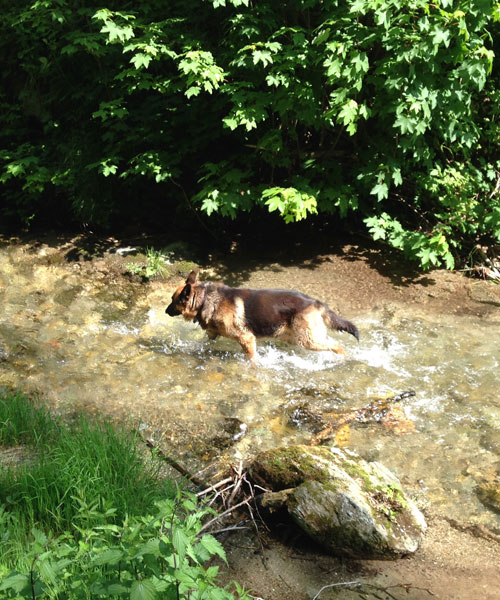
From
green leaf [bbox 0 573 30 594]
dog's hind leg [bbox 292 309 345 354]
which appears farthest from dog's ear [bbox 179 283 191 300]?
green leaf [bbox 0 573 30 594]

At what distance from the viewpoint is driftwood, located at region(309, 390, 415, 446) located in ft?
16.7

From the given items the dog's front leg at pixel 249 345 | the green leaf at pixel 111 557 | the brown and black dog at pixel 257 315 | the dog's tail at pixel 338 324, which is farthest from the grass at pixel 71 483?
the dog's tail at pixel 338 324

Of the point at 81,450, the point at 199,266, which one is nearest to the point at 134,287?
the point at 199,266

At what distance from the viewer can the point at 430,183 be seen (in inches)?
323

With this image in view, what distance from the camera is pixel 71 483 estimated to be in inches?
143

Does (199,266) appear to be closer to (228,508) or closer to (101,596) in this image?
(228,508)

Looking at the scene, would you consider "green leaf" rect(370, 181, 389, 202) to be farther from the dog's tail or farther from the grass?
the grass

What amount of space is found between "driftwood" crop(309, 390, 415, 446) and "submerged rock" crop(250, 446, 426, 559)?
2.84 ft

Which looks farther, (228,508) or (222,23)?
(222,23)

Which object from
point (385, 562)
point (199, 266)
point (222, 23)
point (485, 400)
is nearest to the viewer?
point (385, 562)

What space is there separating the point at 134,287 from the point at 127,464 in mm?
4692

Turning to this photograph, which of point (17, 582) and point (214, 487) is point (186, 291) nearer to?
point (214, 487)

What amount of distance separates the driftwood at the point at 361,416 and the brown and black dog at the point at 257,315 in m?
0.93

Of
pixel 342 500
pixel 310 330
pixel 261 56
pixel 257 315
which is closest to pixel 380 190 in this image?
pixel 261 56
